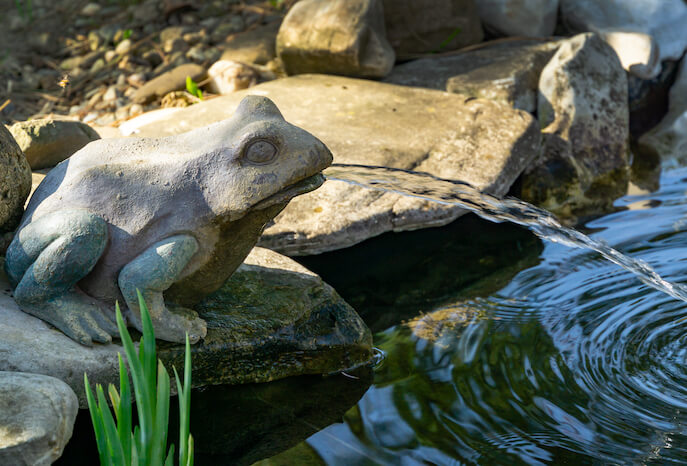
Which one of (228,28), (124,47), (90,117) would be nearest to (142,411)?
(90,117)

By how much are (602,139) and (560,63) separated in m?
0.63

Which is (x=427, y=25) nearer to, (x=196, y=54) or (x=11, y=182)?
(x=196, y=54)

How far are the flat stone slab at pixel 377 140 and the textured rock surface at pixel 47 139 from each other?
3.24 ft

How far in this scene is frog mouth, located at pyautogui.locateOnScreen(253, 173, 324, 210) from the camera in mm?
2650

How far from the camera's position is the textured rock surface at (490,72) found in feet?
18.8

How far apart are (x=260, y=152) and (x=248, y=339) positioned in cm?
77

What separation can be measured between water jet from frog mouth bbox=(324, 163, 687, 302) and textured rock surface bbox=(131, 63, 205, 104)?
8.04 feet

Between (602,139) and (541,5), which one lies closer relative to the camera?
(602,139)

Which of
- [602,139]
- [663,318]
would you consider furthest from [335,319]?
[602,139]

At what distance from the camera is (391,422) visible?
2836 mm

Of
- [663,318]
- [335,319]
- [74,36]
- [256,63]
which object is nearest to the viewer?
[335,319]

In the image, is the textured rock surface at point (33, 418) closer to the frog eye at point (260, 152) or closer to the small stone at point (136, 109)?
the frog eye at point (260, 152)

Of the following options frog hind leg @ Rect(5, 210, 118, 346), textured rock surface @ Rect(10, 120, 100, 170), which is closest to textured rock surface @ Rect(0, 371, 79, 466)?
frog hind leg @ Rect(5, 210, 118, 346)

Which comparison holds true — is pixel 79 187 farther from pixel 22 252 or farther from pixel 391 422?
pixel 391 422
